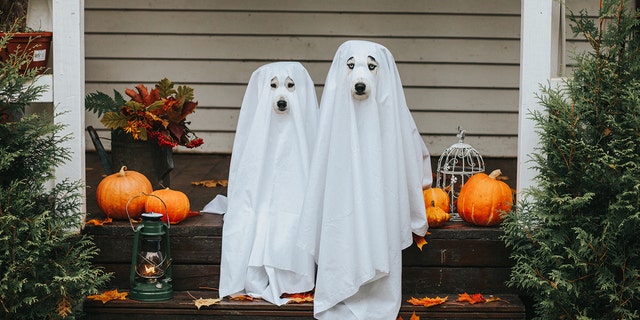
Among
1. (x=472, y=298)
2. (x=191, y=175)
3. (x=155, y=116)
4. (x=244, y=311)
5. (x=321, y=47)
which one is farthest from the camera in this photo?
(x=321, y=47)

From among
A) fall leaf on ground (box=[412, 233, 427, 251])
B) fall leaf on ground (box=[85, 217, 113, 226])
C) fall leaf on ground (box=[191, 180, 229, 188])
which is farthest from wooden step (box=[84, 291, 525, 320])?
fall leaf on ground (box=[191, 180, 229, 188])

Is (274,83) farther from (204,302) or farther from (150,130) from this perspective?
(204,302)

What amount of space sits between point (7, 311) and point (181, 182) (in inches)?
91.7

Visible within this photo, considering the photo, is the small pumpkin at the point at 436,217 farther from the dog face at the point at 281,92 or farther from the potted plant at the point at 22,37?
the potted plant at the point at 22,37

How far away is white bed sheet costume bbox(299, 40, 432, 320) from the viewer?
448cm

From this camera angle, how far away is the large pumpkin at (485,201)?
4.79m

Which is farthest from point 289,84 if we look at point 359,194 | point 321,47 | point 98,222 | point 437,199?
point 321,47

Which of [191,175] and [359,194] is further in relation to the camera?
[191,175]

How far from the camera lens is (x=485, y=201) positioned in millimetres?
4789

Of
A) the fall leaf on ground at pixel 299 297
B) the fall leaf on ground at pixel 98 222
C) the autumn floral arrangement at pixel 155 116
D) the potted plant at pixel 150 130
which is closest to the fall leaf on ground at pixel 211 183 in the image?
the potted plant at pixel 150 130

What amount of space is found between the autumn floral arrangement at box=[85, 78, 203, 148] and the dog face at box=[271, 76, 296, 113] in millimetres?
890

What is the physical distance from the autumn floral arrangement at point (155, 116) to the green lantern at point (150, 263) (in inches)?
33.0

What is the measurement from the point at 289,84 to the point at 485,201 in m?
1.20

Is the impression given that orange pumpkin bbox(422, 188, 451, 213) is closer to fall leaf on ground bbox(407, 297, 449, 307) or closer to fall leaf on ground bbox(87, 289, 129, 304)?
fall leaf on ground bbox(407, 297, 449, 307)
